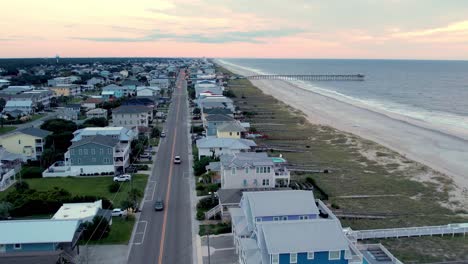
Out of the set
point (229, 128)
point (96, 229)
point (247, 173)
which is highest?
point (229, 128)

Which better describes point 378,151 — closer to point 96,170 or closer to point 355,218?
point 355,218

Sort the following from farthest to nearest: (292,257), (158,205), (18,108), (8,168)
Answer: (18,108)
(8,168)
(158,205)
(292,257)

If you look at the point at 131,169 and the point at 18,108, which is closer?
the point at 131,169

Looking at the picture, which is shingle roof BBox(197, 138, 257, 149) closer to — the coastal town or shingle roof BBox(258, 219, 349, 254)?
the coastal town

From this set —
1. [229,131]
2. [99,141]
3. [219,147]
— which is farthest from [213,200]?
[229,131]

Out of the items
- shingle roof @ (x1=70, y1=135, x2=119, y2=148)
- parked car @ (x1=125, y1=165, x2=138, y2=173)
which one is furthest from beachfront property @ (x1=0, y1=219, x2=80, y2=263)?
parked car @ (x1=125, y1=165, x2=138, y2=173)

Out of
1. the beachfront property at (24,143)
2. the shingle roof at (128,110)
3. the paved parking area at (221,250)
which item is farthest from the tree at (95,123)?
the paved parking area at (221,250)

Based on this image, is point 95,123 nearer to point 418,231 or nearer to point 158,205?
point 158,205
